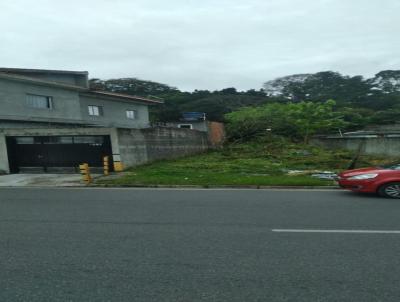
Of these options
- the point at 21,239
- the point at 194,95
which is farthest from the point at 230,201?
the point at 194,95

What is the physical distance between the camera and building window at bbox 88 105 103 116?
2809 cm

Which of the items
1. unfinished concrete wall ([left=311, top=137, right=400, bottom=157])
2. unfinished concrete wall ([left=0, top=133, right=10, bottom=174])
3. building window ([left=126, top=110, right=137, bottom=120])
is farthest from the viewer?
building window ([left=126, top=110, right=137, bottom=120])

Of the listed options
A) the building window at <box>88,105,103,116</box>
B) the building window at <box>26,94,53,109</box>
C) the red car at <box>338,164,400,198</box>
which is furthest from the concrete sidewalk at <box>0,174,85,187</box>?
the building window at <box>88,105,103,116</box>

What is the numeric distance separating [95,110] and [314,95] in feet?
184

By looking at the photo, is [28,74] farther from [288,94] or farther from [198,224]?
[288,94]

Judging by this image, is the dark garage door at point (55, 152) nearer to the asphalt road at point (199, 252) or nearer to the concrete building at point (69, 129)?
the concrete building at point (69, 129)

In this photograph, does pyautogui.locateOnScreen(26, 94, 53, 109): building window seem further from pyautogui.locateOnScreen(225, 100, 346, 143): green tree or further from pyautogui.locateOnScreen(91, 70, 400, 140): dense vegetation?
pyautogui.locateOnScreen(225, 100, 346, 143): green tree

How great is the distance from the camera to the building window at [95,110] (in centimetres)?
2809

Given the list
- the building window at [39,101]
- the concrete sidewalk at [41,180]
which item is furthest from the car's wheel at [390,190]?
the building window at [39,101]

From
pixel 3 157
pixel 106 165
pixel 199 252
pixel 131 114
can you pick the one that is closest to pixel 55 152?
pixel 3 157

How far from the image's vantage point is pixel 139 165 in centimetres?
1839

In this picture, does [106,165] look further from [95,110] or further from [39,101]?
[95,110]

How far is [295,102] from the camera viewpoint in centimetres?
6900

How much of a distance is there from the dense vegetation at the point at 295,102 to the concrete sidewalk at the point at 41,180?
18.6 m
